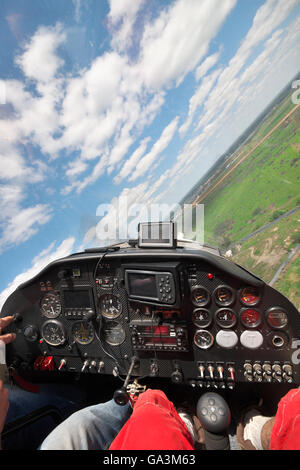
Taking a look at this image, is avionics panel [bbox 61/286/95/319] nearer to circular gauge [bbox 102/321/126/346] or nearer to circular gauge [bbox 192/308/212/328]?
circular gauge [bbox 102/321/126/346]

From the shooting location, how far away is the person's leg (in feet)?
3.95

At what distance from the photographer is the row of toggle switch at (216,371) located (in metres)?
2.31

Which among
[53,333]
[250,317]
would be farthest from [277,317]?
[53,333]

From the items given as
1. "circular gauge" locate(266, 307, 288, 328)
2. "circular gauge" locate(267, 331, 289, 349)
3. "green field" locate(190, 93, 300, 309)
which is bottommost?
"circular gauge" locate(267, 331, 289, 349)

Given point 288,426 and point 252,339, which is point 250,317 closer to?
point 252,339

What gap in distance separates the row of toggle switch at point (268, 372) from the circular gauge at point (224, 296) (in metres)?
0.72

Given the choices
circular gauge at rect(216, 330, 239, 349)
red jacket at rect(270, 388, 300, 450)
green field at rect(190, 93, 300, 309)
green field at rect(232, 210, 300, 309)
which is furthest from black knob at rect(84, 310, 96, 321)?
green field at rect(232, 210, 300, 309)

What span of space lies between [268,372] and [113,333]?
5.98ft

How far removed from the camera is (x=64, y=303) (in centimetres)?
271

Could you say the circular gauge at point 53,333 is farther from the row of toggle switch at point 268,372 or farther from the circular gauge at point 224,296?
the row of toggle switch at point 268,372

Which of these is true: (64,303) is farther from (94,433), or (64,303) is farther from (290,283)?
(290,283)

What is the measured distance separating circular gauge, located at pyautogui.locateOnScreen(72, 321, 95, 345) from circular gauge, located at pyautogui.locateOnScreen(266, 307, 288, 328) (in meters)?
2.12

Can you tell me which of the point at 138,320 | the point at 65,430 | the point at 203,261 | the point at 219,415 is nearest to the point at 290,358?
the point at 219,415

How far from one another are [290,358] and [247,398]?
103cm
